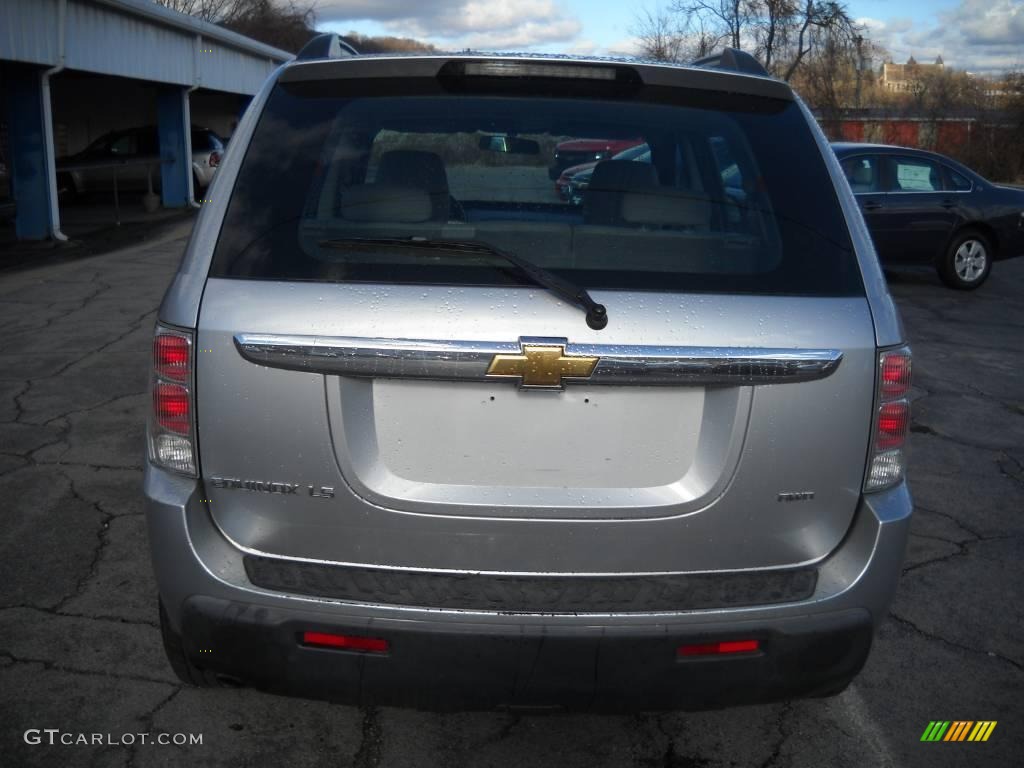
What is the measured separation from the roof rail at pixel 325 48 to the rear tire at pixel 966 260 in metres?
11.3

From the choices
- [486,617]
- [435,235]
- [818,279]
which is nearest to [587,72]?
[435,235]

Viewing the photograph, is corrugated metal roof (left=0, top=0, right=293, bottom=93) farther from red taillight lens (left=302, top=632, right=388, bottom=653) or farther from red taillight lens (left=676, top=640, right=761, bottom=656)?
red taillight lens (left=676, top=640, right=761, bottom=656)

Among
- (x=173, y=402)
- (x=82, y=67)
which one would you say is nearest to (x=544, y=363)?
(x=173, y=402)

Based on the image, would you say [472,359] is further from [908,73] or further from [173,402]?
[908,73]

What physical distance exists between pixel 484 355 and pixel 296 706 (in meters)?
1.56

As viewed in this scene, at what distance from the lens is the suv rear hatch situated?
2322 millimetres

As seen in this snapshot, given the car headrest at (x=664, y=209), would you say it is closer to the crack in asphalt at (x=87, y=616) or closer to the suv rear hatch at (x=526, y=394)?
the suv rear hatch at (x=526, y=394)

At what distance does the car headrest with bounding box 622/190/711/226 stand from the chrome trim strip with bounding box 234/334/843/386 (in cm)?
50

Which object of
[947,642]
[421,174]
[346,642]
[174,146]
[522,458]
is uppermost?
[421,174]

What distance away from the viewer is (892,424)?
A: 2514 mm

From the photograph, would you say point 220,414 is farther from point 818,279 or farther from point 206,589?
point 818,279

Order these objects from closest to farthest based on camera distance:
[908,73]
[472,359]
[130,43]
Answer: [472,359], [130,43], [908,73]

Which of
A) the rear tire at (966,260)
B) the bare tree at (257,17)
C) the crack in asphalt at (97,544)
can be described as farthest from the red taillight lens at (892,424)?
the bare tree at (257,17)

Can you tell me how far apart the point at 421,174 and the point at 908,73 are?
41.9 m
